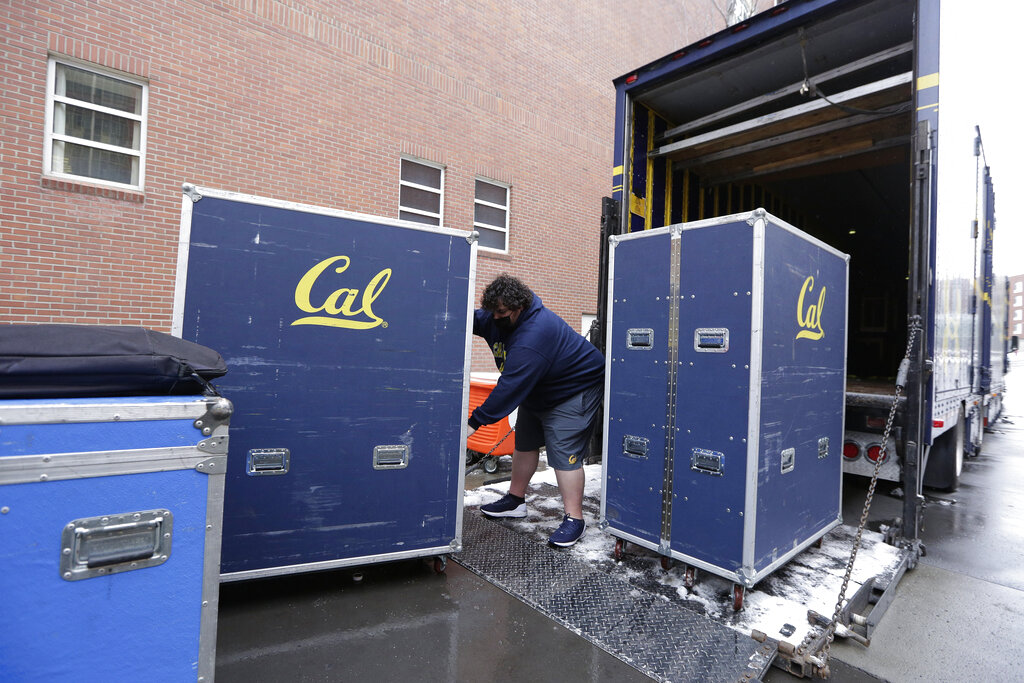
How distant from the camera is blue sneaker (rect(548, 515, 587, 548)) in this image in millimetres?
3693

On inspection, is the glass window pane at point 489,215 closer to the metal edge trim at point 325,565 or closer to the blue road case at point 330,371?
the blue road case at point 330,371

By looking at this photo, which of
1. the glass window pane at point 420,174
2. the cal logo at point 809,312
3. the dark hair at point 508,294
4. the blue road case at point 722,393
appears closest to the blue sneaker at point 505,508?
the blue road case at point 722,393

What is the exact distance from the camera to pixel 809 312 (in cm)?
330

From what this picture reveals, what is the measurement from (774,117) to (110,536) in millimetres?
5133

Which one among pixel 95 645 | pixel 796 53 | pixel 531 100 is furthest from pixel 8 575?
pixel 531 100

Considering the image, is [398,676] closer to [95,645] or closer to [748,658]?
[95,645]

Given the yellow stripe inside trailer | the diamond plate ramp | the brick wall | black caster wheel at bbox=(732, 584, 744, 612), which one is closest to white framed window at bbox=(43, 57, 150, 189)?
the brick wall

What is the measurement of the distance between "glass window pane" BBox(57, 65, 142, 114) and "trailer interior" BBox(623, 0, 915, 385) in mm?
6066

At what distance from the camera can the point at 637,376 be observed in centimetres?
333

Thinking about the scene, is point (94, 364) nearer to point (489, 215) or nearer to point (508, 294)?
point (508, 294)

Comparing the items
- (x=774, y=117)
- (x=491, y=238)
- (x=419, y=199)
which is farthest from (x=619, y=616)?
(x=491, y=238)

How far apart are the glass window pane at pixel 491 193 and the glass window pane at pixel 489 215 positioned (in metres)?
0.15

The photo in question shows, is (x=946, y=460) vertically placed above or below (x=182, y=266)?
below

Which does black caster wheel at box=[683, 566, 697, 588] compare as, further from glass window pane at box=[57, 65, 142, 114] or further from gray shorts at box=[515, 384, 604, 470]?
glass window pane at box=[57, 65, 142, 114]
